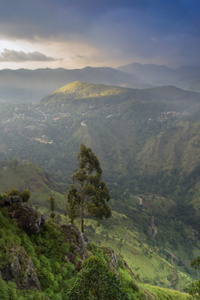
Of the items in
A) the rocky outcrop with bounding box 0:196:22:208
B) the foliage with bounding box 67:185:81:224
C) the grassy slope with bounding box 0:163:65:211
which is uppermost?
the rocky outcrop with bounding box 0:196:22:208

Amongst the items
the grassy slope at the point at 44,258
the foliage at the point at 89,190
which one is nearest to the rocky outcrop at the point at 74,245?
the grassy slope at the point at 44,258

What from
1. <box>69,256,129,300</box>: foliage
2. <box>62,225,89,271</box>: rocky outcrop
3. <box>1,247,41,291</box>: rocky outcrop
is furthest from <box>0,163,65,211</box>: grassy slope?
<box>69,256,129,300</box>: foliage

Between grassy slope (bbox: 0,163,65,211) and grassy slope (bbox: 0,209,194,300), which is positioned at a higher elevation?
grassy slope (bbox: 0,209,194,300)

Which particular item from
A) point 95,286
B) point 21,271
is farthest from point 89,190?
point 95,286

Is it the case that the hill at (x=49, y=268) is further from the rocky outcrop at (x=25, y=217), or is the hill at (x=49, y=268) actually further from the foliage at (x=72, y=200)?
the foliage at (x=72, y=200)

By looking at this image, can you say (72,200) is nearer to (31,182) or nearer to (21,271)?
(21,271)

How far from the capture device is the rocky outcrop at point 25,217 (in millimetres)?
17656

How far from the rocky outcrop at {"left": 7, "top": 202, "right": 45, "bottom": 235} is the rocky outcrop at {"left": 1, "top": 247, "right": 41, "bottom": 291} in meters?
4.22

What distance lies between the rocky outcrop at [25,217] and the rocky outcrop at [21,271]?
4220mm

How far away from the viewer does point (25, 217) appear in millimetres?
17938

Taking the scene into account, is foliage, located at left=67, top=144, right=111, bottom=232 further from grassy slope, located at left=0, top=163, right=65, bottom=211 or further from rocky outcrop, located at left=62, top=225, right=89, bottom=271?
grassy slope, located at left=0, top=163, right=65, bottom=211

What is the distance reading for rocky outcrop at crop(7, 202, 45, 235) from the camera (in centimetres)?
1766

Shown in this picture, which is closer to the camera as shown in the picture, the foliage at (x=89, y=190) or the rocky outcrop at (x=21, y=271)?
the rocky outcrop at (x=21, y=271)

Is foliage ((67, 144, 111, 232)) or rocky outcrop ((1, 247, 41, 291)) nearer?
rocky outcrop ((1, 247, 41, 291))
